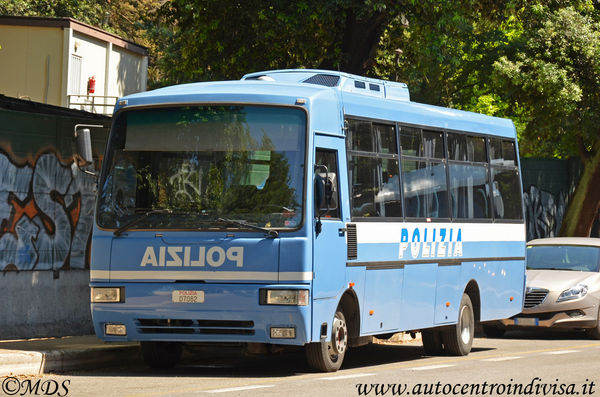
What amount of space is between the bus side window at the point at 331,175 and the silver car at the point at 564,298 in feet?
25.0

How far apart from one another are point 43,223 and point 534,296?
8.29m

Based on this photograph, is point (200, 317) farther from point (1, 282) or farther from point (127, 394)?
point (1, 282)

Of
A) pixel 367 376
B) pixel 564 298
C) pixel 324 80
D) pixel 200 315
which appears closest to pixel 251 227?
pixel 200 315

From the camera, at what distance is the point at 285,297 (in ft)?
39.7

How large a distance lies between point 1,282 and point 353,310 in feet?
15.9

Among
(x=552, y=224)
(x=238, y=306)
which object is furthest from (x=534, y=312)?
(x=552, y=224)

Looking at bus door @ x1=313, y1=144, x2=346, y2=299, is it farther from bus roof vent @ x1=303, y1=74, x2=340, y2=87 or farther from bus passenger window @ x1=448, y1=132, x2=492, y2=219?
bus passenger window @ x1=448, y1=132, x2=492, y2=219

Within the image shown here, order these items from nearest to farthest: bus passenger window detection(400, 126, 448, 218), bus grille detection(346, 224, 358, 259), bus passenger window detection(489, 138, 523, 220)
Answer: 1. bus grille detection(346, 224, 358, 259)
2. bus passenger window detection(400, 126, 448, 218)
3. bus passenger window detection(489, 138, 523, 220)

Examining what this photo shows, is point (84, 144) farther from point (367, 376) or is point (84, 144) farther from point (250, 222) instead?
point (367, 376)

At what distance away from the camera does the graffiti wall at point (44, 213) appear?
50.6 ft

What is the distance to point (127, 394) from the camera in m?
10.6

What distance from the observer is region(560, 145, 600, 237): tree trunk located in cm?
3131
